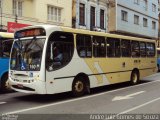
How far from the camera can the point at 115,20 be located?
34.2 meters

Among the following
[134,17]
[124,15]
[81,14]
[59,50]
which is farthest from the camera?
[134,17]

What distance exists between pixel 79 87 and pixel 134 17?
28.4 m

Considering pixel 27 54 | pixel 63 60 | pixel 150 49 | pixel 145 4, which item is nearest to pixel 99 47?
pixel 63 60

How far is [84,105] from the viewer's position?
1059 cm

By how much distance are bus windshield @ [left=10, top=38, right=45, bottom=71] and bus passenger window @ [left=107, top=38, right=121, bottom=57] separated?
4406mm

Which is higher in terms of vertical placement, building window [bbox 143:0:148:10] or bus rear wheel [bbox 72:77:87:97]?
building window [bbox 143:0:148:10]

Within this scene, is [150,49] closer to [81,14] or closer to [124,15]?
[81,14]

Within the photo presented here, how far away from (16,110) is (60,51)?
2.94m

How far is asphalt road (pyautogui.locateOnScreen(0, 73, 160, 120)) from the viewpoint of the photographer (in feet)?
30.3

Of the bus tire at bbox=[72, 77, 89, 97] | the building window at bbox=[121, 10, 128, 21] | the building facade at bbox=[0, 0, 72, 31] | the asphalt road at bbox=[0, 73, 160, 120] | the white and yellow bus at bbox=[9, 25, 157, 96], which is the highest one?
the building window at bbox=[121, 10, 128, 21]

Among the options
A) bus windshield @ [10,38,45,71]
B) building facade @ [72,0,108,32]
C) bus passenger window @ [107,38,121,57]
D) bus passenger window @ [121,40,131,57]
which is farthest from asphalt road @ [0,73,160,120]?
building facade @ [72,0,108,32]

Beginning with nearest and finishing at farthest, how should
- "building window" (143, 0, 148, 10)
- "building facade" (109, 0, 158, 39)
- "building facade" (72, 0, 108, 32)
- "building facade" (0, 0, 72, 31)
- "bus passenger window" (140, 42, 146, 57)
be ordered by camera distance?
"bus passenger window" (140, 42, 146, 57) < "building facade" (0, 0, 72, 31) < "building facade" (72, 0, 108, 32) < "building facade" (109, 0, 158, 39) < "building window" (143, 0, 148, 10)

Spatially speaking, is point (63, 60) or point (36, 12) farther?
point (36, 12)

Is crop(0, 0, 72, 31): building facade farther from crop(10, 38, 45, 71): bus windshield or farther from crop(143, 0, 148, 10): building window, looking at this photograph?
crop(143, 0, 148, 10): building window
